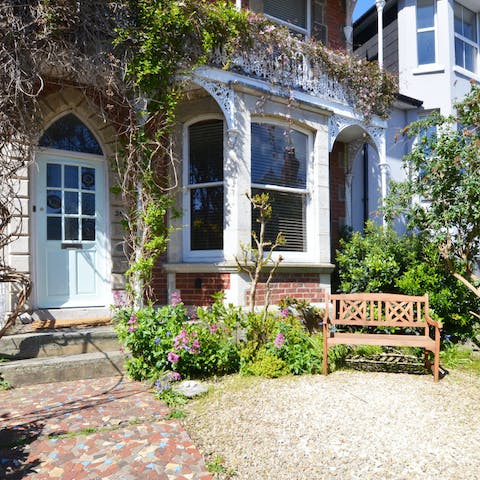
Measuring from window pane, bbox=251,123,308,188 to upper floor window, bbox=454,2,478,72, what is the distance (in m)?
6.72

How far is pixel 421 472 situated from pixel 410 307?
278 centimetres

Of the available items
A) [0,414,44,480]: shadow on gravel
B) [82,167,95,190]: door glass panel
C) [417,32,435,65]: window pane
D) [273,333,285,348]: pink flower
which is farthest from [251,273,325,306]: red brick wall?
[417,32,435,65]: window pane

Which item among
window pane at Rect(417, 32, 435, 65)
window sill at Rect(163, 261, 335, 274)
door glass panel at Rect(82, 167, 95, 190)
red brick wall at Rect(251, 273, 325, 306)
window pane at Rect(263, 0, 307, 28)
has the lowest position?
red brick wall at Rect(251, 273, 325, 306)

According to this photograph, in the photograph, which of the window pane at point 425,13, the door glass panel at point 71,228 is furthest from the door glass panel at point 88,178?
the window pane at point 425,13

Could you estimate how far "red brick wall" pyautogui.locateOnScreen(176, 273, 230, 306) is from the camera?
6494 millimetres

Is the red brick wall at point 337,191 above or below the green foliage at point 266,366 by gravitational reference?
above

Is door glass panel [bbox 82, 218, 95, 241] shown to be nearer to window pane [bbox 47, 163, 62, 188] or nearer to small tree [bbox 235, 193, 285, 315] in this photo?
window pane [bbox 47, 163, 62, 188]

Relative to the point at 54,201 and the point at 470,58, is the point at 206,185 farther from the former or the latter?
the point at 470,58

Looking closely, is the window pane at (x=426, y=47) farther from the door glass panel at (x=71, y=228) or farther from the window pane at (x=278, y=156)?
the door glass panel at (x=71, y=228)

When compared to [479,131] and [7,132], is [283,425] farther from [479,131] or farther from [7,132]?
[479,131]

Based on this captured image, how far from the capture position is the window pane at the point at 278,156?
7.01 metres

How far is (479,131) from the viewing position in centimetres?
613

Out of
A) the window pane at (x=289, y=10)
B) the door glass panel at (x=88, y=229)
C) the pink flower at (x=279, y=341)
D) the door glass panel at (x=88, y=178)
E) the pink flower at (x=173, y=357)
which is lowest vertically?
the pink flower at (x=173, y=357)

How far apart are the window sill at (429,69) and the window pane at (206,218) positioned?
6.96 metres
